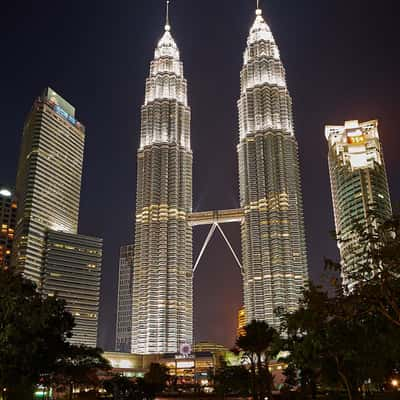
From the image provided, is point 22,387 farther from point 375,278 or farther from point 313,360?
point 375,278

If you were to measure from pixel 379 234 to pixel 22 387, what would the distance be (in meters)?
30.8

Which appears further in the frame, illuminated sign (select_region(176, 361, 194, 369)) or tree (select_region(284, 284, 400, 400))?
illuminated sign (select_region(176, 361, 194, 369))

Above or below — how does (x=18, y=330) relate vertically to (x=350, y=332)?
above

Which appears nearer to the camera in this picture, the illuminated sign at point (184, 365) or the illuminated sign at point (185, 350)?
the illuminated sign at point (185, 350)

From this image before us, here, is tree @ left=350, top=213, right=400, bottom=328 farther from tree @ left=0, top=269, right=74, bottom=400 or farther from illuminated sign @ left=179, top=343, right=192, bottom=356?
illuminated sign @ left=179, top=343, right=192, bottom=356

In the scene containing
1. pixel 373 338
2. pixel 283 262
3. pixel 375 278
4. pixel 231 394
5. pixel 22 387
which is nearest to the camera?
pixel 375 278

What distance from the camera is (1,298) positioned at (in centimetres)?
2964

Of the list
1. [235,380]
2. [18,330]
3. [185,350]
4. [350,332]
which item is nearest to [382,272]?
[350,332]

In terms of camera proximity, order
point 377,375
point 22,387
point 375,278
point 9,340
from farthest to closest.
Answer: point 22,387 → point 9,340 → point 377,375 → point 375,278

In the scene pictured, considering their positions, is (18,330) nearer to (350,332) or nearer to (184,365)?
(350,332)

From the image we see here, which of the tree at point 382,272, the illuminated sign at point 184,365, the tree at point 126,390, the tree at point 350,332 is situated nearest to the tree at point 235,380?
the tree at point 126,390

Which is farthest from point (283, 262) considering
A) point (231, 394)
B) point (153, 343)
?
point (231, 394)

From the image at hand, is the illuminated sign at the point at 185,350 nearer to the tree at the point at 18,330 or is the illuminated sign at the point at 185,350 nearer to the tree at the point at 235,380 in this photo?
the tree at the point at 235,380

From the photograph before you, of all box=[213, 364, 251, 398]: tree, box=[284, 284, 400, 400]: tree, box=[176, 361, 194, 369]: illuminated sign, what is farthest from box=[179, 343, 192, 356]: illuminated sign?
box=[284, 284, 400, 400]: tree
